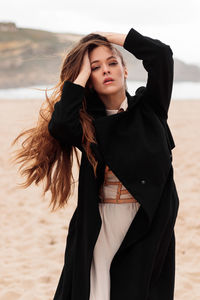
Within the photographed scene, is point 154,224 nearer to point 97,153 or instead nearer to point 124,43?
point 97,153

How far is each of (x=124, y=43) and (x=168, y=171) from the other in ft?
2.30

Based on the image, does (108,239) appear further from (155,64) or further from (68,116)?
(155,64)

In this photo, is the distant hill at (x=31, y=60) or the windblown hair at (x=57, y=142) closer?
the windblown hair at (x=57, y=142)

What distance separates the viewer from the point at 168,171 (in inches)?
87.0

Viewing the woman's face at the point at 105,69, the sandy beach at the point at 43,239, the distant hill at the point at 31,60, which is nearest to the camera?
the woman's face at the point at 105,69

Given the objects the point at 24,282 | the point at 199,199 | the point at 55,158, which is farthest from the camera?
the point at 199,199

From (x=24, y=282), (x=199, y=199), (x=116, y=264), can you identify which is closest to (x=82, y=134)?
(x=116, y=264)

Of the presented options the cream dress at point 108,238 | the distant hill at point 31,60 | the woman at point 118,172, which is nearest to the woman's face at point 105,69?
the woman at point 118,172

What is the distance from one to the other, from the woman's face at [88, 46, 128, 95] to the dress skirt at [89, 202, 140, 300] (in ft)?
1.99

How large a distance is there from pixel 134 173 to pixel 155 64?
56 cm

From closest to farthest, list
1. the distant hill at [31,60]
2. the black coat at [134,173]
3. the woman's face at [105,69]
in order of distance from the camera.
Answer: the black coat at [134,173], the woman's face at [105,69], the distant hill at [31,60]

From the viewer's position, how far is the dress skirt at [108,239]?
2215 millimetres

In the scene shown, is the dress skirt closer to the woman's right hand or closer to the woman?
the woman

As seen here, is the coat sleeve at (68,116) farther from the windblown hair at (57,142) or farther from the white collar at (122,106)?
the white collar at (122,106)
